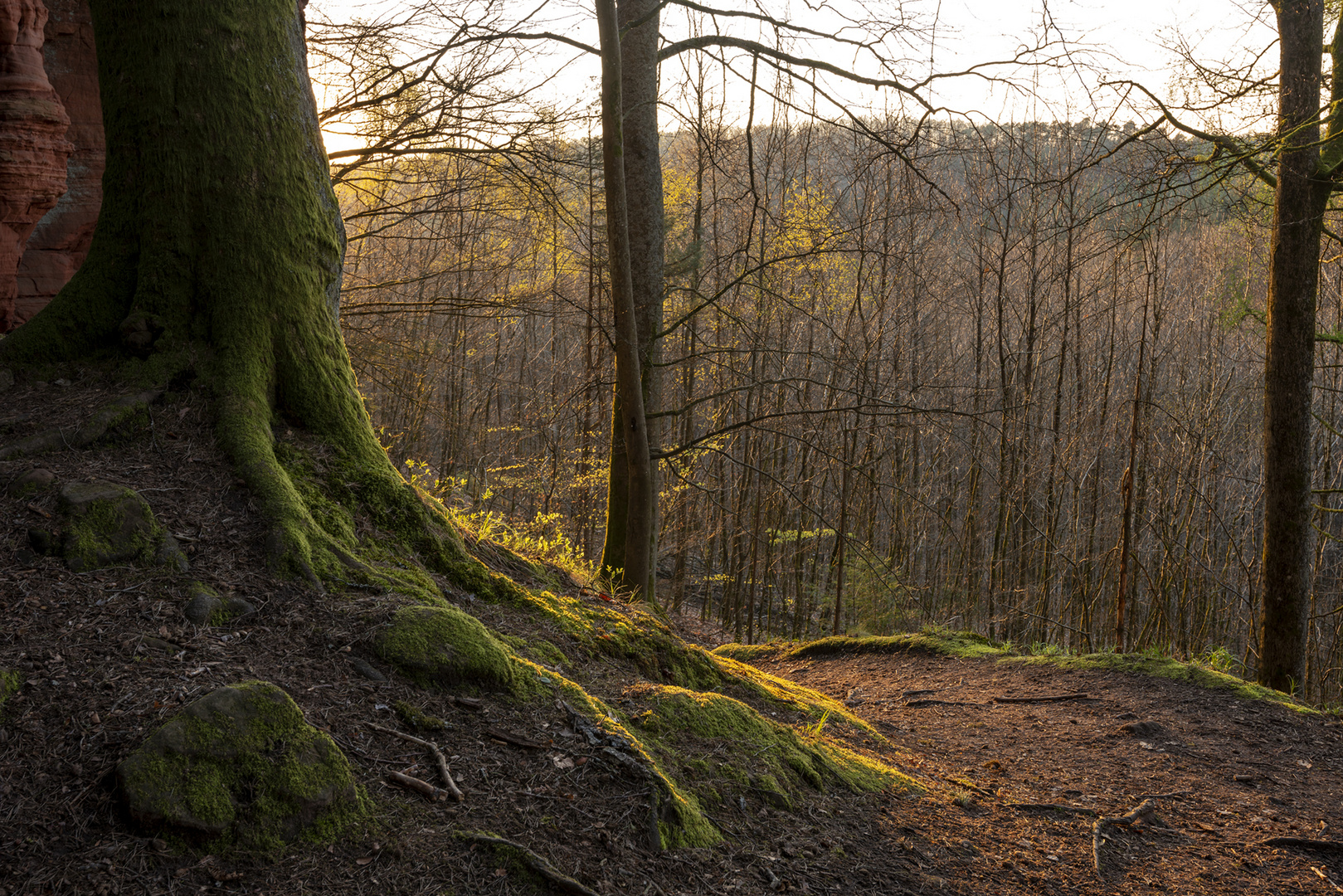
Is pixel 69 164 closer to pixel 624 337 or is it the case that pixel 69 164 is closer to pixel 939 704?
pixel 624 337

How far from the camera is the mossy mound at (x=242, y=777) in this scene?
1.85 metres

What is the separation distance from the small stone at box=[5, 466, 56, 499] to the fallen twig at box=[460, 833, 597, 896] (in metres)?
2.00

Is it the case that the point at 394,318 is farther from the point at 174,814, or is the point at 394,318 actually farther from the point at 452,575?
the point at 174,814

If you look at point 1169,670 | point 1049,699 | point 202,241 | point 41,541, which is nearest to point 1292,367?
point 1169,670

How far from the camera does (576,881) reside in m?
2.09

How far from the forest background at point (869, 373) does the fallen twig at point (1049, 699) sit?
1.64 metres

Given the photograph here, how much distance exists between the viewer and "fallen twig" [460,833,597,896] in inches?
81.6

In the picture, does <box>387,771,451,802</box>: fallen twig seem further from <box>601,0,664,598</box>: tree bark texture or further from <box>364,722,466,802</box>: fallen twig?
<box>601,0,664,598</box>: tree bark texture

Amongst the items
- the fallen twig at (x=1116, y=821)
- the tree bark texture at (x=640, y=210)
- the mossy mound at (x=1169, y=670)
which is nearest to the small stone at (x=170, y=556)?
the fallen twig at (x=1116, y=821)

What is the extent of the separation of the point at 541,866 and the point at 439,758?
0.46 m

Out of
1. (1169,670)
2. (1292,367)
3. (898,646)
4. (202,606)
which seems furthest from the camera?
(898,646)

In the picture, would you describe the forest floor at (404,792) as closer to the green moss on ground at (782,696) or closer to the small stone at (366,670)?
the small stone at (366,670)

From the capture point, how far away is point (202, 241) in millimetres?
3465

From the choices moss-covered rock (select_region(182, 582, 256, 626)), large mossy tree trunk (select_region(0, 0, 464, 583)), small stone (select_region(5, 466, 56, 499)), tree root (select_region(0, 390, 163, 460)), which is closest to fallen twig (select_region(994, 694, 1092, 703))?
large mossy tree trunk (select_region(0, 0, 464, 583))
